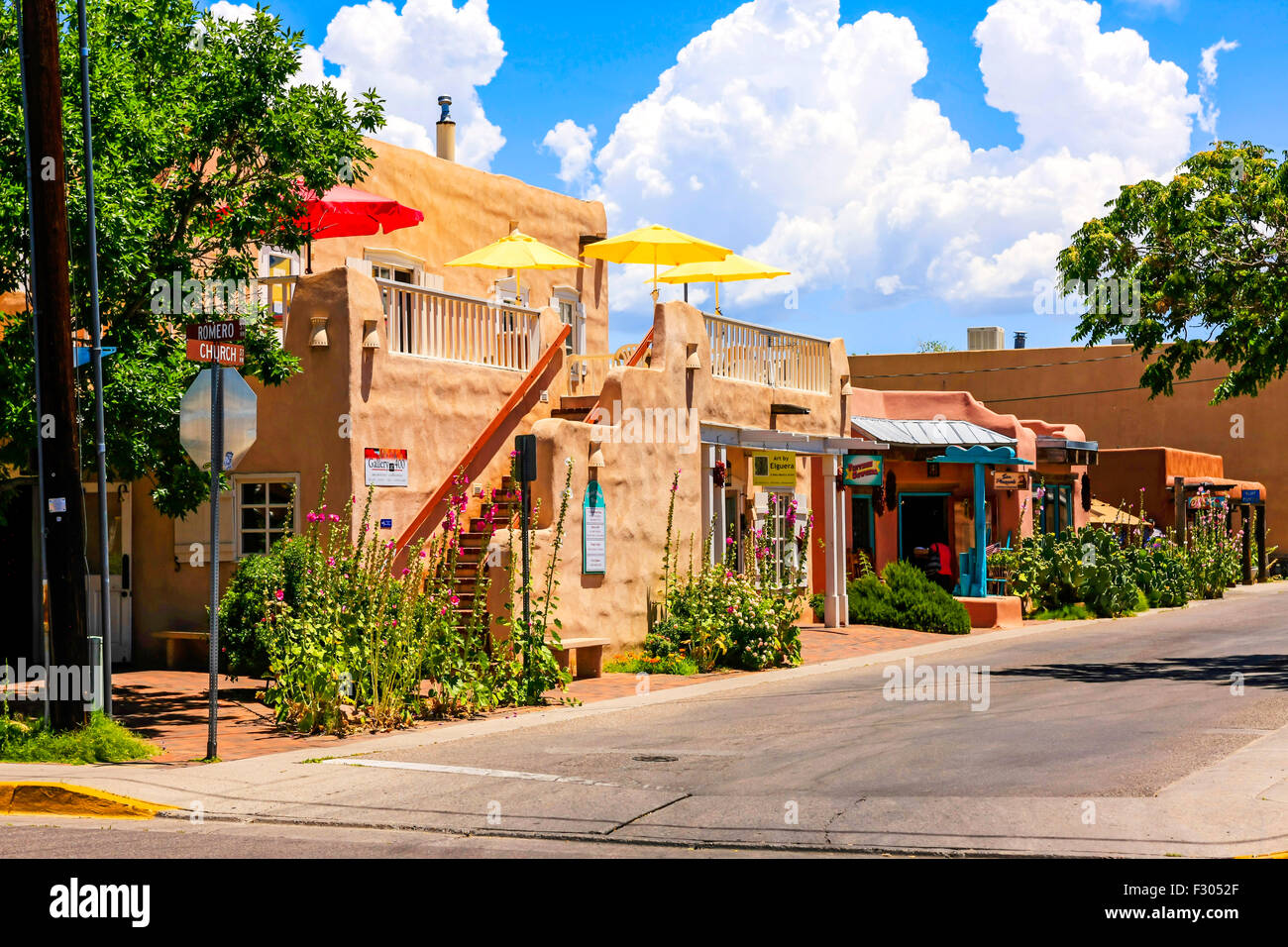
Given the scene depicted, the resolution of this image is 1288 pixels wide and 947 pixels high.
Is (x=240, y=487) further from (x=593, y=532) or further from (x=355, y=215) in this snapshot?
(x=593, y=532)

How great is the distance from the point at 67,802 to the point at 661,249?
52.2 feet

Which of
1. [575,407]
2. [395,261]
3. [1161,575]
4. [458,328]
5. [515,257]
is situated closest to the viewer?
[458,328]

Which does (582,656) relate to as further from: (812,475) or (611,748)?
(812,475)

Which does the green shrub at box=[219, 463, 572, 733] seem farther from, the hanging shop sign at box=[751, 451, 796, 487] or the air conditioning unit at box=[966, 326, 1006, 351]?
the air conditioning unit at box=[966, 326, 1006, 351]

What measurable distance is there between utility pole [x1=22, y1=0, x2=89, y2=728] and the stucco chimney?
1436 centimetres

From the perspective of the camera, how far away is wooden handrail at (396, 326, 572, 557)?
17625 mm

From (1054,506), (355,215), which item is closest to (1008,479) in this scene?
(1054,506)

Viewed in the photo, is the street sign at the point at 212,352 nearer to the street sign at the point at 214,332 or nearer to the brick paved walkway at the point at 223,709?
the street sign at the point at 214,332

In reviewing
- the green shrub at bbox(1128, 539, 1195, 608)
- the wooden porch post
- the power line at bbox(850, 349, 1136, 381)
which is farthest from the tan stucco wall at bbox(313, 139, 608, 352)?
the power line at bbox(850, 349, 1136, 381)

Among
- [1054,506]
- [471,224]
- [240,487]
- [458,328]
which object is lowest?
[1054,506]

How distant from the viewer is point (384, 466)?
17453mm

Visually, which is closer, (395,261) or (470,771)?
(470,771)
